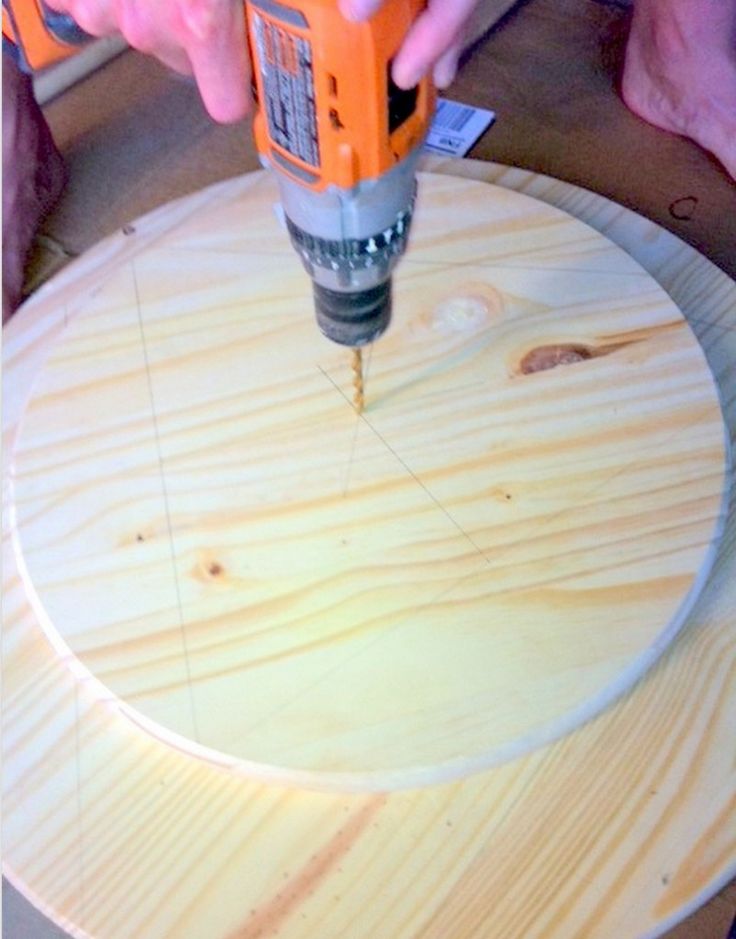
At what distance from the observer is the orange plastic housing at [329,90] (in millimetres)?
518

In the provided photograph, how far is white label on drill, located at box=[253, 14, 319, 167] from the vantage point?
1.76ft

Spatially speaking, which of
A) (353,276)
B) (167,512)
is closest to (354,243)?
(353,276)

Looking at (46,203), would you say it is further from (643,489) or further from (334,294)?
(643,489)

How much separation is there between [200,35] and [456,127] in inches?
23.8

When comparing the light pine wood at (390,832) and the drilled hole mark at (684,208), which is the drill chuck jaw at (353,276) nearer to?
the light pine wood at (390,832)

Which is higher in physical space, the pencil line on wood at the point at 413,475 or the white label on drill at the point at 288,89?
the white label on drill at the point at 288,89

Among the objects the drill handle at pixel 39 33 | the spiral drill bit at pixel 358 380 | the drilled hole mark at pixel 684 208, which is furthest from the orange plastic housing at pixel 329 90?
the drilled hole mark at pixel 684 208

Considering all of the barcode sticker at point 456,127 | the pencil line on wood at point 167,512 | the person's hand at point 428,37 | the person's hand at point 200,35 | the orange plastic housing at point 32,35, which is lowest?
the pencil line on wood at point 167,512

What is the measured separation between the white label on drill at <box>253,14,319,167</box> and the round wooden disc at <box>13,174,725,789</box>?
11.2 inches

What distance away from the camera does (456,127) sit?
1.16 meters

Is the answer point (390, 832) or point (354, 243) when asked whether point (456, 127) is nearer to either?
point (354, 243)

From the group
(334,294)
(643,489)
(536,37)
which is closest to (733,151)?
(536,37)

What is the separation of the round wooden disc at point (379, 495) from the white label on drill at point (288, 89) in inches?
11.2

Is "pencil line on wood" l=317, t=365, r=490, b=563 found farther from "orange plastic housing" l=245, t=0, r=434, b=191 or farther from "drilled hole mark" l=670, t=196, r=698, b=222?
"drilled hole mark" l=670, t=196, r=698, b=222
